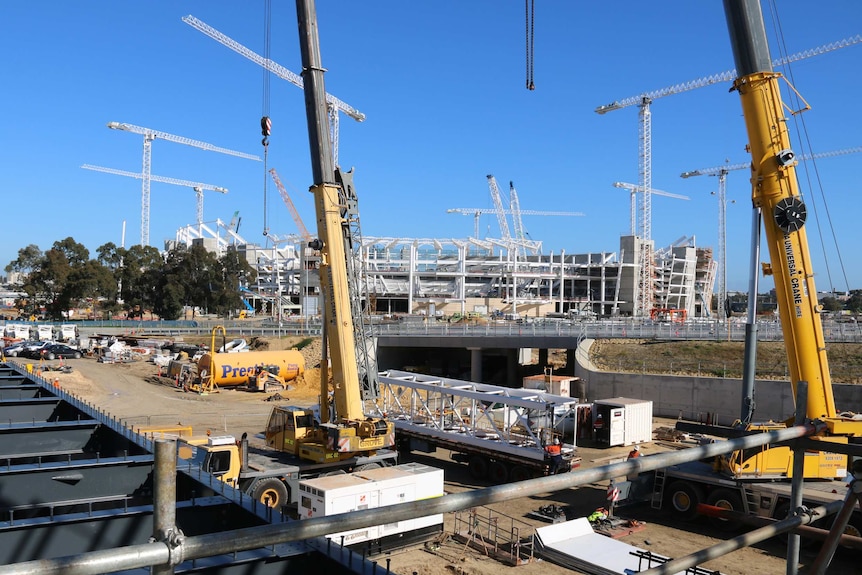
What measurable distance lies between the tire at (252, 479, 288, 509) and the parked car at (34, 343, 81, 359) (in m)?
41.2

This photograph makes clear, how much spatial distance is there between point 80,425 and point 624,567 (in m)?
9.64

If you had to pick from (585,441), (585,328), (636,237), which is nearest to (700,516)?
(585,441)

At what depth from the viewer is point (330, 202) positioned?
18297 millimetres

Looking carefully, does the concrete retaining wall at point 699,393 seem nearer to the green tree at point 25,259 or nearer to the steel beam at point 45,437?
the steel beam at point 45,437

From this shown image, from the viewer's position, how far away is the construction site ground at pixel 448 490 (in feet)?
50.1

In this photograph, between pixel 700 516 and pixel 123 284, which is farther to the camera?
pixel 123 284

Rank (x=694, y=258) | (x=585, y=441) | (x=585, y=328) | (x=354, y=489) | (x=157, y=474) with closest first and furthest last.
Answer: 1. (x=157, y=474)
2. (x=354, y=489)
3. (x=585, y=441)
4. (x=585, y=328)
5. (x=694, y=258)

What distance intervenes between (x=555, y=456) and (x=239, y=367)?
1115 inches

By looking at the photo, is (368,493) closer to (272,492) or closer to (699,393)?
(272,492)

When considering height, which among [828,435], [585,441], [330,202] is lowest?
[585,441]

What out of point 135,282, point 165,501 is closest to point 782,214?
point 165,501

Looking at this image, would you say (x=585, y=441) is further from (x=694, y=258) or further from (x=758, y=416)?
(x=694, y=258)

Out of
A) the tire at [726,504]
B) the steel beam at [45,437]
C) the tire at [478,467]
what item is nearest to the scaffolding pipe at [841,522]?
the steel beam at [45,437]

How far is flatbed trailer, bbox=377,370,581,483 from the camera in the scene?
21.6 meters
